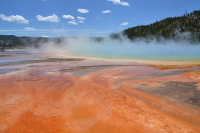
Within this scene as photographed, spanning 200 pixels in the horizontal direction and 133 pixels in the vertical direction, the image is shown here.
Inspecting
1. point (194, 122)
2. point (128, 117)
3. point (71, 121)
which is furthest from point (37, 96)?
point (194, 122)

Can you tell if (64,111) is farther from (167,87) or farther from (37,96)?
(167,87)

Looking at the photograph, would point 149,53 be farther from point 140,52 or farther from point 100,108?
point 100,108

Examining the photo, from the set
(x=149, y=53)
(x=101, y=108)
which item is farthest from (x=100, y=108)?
(x=149, y=53)

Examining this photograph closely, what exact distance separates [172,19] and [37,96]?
83.1 metres

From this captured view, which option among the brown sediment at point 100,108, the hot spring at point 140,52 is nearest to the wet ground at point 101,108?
the brown sediment at point 100,108

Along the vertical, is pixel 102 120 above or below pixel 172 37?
below

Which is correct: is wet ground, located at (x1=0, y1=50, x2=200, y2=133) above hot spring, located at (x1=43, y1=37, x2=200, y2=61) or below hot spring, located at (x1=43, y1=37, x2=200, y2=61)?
below

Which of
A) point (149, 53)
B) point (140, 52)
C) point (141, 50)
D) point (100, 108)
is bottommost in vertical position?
point (100, 108)

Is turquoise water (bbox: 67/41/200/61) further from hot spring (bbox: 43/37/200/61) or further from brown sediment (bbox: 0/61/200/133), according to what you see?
brown sediment (bbox: 0/61/200/133)

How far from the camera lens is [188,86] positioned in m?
6.36

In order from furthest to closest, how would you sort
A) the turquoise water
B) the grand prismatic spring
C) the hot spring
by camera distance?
the hot spring < the turquoise water < the grand prismatic spring

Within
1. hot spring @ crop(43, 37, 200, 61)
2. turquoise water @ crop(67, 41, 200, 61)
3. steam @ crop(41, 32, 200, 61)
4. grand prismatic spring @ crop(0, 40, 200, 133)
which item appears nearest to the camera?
grand prismatic spring @ crop(0, 40, 200, 133)

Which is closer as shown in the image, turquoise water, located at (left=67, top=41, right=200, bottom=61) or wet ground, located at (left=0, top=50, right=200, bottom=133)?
wet ground, located at (left=0, top=50, right=200, bottom=133)

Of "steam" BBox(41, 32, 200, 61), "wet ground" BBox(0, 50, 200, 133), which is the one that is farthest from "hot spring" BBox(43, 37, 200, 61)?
"wet ground" BBox(0, 50, 200, 133)
